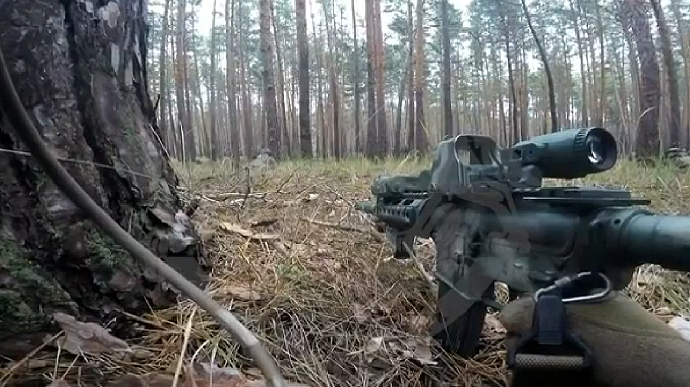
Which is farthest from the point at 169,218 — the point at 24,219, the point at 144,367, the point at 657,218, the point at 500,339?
the point at 657,218

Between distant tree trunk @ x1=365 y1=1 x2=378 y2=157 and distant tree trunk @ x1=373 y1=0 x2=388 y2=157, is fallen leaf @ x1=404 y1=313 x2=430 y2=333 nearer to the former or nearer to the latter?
distant tree trunk @ x1=373 y1=0 x2=388 y2=157

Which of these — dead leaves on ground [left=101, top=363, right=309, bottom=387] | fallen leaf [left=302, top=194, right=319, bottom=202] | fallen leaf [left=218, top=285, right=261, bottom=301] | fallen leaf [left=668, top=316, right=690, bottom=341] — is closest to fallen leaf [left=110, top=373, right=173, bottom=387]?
dead leaves on ground [left=101, top=363, right=309, bottom=387]

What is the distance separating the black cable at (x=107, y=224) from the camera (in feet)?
1.87

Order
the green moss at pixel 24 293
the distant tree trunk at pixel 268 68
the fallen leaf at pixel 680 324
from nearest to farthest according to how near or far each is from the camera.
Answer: the green moss at pixel 24 293 → the fallen leaf at pixel 680 324 → the distant tree trunk at pixel 268 68

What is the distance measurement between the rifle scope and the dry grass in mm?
613

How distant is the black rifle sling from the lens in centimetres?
101

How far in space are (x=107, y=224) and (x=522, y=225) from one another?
0.94m

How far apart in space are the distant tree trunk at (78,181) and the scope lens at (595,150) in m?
1.07

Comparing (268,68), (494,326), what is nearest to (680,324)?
(494,326)

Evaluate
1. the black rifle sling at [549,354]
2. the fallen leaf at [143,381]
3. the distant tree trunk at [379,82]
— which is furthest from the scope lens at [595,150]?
the distant tree trunk at [379,82]

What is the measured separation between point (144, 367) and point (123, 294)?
256mm

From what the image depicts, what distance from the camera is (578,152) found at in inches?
49.9

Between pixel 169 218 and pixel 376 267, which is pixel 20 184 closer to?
pixel 169 218

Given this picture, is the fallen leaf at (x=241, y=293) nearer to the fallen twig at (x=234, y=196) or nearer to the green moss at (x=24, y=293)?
the green moss at (x=24, y=293)
